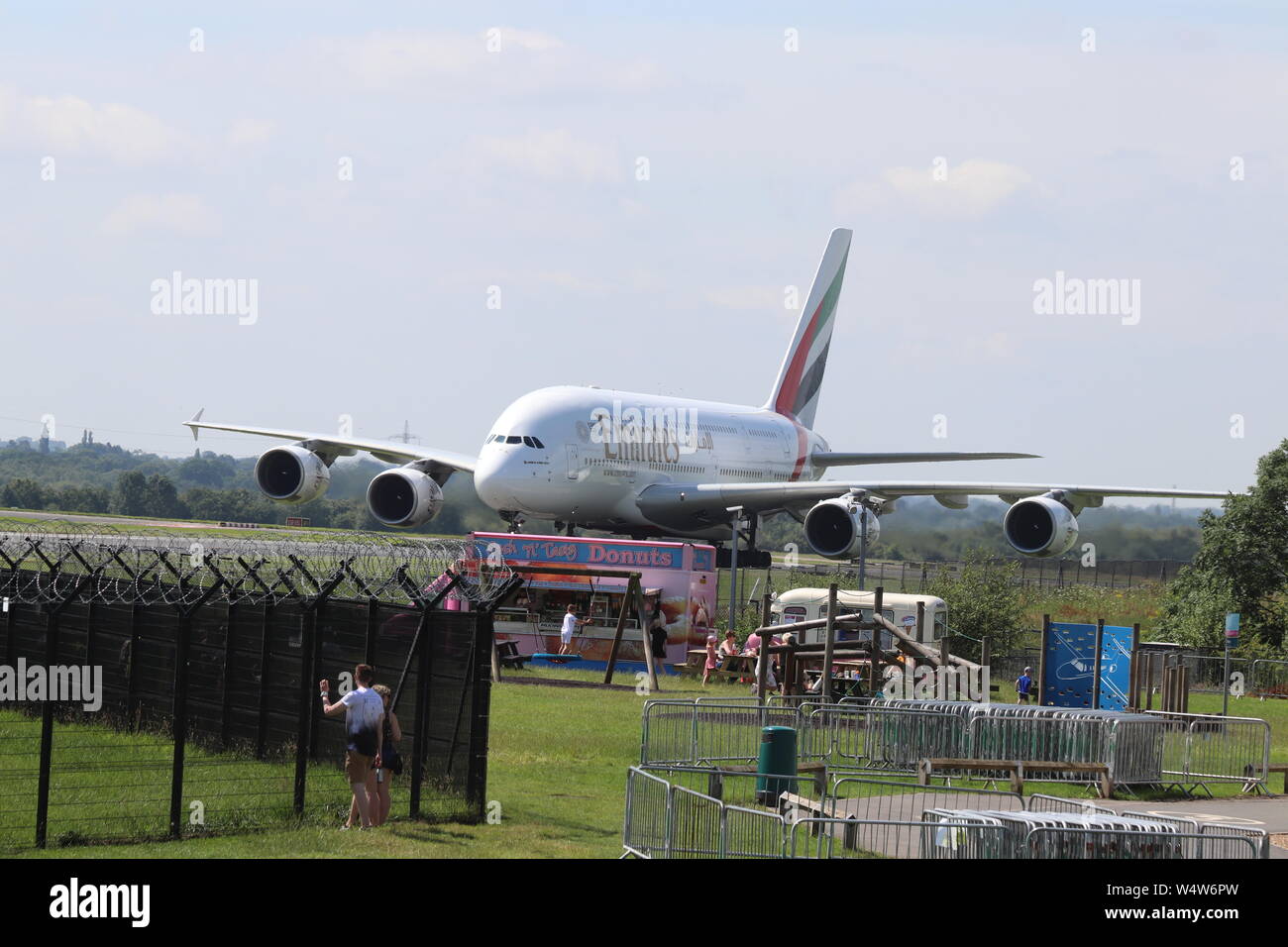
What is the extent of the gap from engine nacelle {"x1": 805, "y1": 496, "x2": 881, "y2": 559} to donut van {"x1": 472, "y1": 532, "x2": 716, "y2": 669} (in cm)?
922

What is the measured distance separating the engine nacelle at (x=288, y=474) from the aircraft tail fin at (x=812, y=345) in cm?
2057

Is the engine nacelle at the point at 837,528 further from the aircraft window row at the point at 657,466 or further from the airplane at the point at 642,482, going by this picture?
the aircraft window row at the point at 657,466

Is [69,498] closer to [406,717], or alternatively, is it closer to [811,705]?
[811,705]

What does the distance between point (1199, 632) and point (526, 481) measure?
18271 millimetres

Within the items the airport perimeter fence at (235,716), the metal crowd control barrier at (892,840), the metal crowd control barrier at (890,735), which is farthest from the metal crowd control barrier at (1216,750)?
the airport perimeter fence at (235,716)

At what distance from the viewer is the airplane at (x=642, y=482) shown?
143 ft

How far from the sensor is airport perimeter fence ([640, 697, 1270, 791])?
67.5ft

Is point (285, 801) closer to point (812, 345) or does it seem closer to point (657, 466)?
point (657, 466)

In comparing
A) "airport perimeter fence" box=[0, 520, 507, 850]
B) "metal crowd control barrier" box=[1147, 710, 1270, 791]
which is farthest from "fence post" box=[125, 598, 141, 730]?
"metal crowd control barrier" box=[1147, 710, 1270, 791]

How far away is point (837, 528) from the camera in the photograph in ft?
144

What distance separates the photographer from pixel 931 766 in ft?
62.7

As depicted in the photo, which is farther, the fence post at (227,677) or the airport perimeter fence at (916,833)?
the fence post at (227,677)
